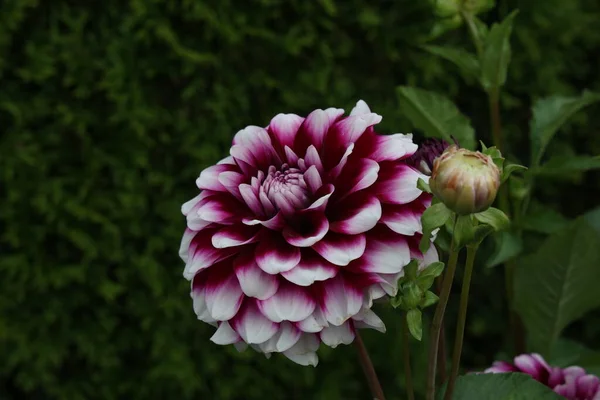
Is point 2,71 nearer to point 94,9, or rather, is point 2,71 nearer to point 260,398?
point 94,9

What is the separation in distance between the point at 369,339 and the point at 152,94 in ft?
1.61

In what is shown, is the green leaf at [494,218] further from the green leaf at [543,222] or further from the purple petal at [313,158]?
the green leaf at [543,222]

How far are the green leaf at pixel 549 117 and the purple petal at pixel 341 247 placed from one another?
38 centimetres

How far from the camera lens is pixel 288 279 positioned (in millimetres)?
463

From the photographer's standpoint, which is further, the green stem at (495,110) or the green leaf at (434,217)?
the green stem at (495,110)

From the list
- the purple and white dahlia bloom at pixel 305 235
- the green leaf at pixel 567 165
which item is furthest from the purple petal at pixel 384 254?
the green leaf at pixel 567 165

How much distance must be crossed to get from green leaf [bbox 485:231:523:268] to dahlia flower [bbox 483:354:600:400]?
12cm

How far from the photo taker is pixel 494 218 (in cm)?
45

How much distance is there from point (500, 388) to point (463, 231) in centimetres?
16

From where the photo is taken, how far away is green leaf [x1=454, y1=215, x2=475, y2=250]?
44 cm

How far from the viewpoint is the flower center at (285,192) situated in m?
0.50

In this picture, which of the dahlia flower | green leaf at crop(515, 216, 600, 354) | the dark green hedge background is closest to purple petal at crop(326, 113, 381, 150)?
the dahlia flower

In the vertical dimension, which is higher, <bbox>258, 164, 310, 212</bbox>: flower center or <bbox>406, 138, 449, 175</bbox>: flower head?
<bbox>258, 164, 310, 212</bbox>: flower center

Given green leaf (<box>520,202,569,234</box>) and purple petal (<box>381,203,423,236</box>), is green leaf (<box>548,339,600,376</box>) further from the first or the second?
purple petal (<box>381,203,423,236</box>)
